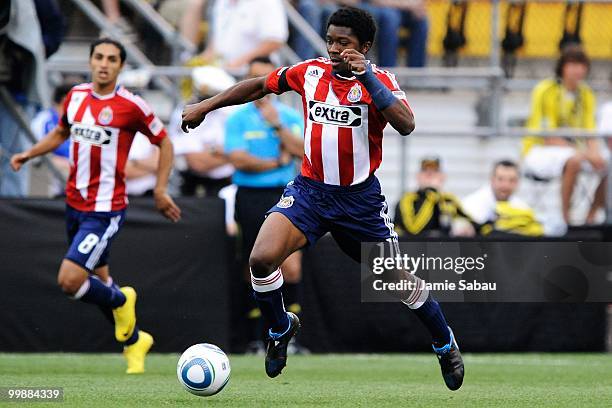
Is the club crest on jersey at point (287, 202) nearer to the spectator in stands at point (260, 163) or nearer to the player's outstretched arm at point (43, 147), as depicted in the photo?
the player's outstretched arm at point (43, 147)

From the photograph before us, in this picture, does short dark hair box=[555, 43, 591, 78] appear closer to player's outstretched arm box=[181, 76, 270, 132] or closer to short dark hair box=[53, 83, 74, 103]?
short dark hair box=[53, 83, 74, 103]

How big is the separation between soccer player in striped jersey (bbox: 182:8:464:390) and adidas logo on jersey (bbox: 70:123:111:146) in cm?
201

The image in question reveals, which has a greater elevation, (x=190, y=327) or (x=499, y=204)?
(x=499, y=204)

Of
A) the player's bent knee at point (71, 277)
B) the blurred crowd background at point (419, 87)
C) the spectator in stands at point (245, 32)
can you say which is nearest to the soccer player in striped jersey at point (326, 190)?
the player's bent knee at point (71, 277)

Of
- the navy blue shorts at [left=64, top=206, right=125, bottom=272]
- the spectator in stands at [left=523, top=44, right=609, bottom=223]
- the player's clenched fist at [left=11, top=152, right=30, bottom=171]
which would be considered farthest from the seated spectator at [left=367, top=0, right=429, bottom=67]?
the player's clenched fist at [left=11, top=152, right=30, bottom=171]

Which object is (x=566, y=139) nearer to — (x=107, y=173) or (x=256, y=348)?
(x=256, y=348)

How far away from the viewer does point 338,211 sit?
26.7 feet

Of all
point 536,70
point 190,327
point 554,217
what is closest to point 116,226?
point 190,327

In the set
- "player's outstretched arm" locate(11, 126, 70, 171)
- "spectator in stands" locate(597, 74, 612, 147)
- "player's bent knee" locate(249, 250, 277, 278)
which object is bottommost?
"player's bent knee" locate(249, 250, 277, 278)

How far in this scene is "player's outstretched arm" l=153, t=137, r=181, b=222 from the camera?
10.0m

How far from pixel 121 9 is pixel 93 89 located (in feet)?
19.6

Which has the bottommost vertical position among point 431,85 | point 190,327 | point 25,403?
point 190,327

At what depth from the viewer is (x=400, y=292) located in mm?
8133

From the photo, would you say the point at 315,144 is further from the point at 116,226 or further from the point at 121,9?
the point at 121,9
